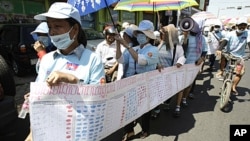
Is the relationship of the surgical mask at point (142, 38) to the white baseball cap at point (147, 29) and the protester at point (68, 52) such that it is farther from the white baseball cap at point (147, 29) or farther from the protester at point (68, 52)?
the protester at point (68, 52)

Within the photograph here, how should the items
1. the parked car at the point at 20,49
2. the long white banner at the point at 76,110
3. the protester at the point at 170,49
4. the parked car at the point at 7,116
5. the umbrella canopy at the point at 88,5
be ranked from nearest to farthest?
the long white banner at the point at 76,110 → the parked car at the point at 7,116 → the umbrella canopy at the point at 88,5 → the protester at the point at 170,49 → the parked car at the point at 20,49

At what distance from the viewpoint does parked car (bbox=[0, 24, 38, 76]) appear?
7.33 m

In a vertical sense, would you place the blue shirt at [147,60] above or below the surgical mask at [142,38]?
below

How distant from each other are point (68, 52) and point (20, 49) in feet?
19.4

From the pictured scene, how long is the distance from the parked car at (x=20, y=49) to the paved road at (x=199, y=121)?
1.14 metres

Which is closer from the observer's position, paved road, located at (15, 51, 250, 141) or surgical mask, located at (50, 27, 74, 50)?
surgical mask, located at (50, 27, 74, 50)

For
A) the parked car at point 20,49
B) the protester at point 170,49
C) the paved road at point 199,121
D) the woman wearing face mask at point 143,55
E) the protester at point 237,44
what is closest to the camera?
the woman wearing face mask at point 143,55

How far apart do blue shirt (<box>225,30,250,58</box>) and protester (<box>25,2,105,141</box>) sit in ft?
14.6

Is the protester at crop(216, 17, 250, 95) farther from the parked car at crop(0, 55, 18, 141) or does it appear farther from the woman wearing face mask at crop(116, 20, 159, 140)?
the parked car at crop(0, 55, 18, 141)

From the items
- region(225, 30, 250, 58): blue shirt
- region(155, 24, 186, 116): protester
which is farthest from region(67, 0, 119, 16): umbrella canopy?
region(225, 30, 250, 58): blue shirt

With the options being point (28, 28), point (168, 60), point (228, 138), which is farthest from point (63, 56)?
point (28, 28)

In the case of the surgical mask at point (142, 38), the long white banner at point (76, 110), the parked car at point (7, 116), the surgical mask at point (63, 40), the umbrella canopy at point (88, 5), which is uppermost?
the umbrella canopy at point (88, 5)

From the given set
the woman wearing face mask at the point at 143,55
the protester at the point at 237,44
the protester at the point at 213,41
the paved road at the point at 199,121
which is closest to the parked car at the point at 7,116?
the paved road at the point at 199,121

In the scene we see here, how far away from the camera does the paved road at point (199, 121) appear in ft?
13.0
